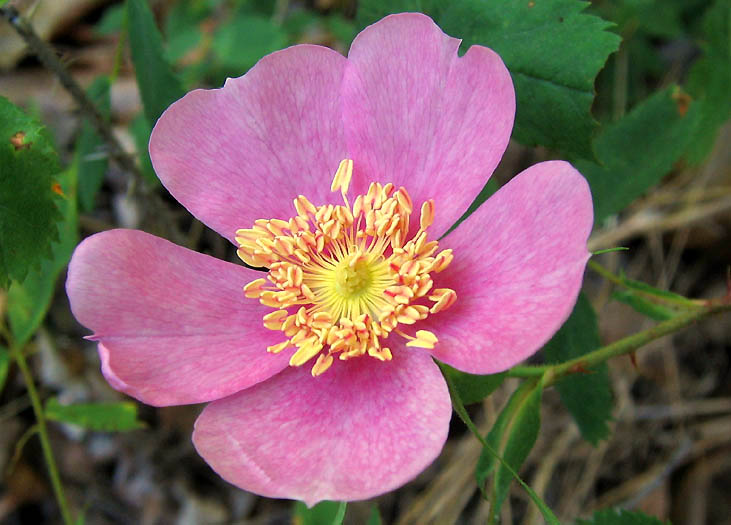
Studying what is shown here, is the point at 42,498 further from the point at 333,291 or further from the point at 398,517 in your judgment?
the point at 333,291

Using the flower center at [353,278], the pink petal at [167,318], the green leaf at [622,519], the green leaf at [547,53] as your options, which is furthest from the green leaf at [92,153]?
the green leaf at [622,519]

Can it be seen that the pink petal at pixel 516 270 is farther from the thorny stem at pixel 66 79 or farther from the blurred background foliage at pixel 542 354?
the thorny stem at pixel 66 79

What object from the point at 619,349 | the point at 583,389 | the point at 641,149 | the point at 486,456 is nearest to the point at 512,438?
the point at 486,456

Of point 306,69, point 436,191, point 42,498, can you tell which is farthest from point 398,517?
point 306,69

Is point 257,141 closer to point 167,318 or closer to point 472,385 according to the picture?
point 167,318

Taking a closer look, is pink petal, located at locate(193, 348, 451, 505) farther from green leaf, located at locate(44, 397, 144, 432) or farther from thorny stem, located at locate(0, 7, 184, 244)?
thorny stem, located at locate(0, 7, 184, 244)

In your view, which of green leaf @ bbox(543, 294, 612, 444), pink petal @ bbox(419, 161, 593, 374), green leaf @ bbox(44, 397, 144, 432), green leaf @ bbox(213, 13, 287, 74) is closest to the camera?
pink petal @ bbox(419, 161, 593, 374)

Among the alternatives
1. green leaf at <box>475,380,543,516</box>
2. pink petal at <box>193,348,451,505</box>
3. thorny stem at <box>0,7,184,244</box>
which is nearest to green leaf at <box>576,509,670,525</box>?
green leaf at <box>475,380,543,516</box>

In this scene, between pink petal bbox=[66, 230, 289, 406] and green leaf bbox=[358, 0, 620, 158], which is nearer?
pink petal bbox=[66, 230, 289, 406]
